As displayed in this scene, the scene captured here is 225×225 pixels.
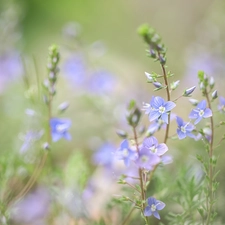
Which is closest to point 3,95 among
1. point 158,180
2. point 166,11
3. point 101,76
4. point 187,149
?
point 101,76

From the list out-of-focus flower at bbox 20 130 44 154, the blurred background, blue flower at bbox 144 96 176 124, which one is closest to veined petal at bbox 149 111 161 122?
blue flower at bbox 144 96 176 124

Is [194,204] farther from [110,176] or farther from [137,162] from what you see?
[110,176]

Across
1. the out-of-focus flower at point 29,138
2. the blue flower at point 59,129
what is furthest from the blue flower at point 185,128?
the out-of-focus flower at point 29,138

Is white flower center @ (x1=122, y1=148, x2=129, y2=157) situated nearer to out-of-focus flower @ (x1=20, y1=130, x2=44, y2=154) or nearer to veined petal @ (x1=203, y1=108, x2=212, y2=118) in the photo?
veined petal @ (x1=203, y1=108, x2=212, y2=118)

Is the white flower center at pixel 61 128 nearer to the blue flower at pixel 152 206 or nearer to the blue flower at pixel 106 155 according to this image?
A: the blue flower at pixel 152 206

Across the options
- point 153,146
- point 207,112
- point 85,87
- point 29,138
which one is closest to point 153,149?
point 153,146
